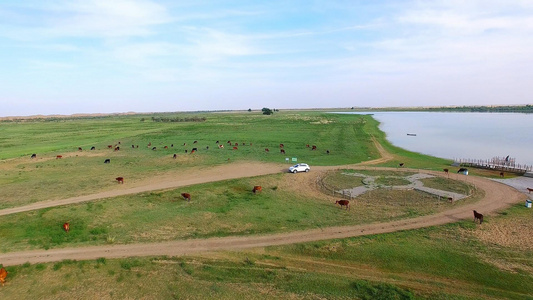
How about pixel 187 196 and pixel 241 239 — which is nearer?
pixel 241 239

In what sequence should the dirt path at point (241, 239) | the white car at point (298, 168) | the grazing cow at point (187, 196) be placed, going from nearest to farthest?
the dirt path at point (241, 239) < the grazing cow at point (187, 196) < the white car at point (298, 168)

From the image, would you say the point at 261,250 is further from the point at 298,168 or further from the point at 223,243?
the point at 298,168

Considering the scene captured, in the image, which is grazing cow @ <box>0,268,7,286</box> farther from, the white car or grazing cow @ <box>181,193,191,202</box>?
the white car

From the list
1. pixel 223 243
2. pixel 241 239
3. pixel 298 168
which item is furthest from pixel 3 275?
pixel 298 168

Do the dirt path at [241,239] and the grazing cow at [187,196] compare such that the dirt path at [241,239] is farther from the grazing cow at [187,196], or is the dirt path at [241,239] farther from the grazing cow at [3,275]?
the grazing cow at [187,196]

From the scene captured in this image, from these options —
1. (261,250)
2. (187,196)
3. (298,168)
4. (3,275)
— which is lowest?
Result: (261,250)

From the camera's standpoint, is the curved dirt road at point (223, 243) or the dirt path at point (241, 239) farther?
the dirt path at point (241, 239)

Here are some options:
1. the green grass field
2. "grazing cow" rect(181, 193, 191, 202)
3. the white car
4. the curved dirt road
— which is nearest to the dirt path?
the curved dirt road

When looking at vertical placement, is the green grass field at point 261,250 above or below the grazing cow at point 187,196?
below

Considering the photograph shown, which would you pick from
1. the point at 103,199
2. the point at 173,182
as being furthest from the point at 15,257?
the point at 173,182

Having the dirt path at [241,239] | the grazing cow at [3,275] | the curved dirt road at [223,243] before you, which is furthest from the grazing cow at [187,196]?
the grazing cow at [3,275]

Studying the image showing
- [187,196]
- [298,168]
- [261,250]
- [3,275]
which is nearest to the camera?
[3,275]
